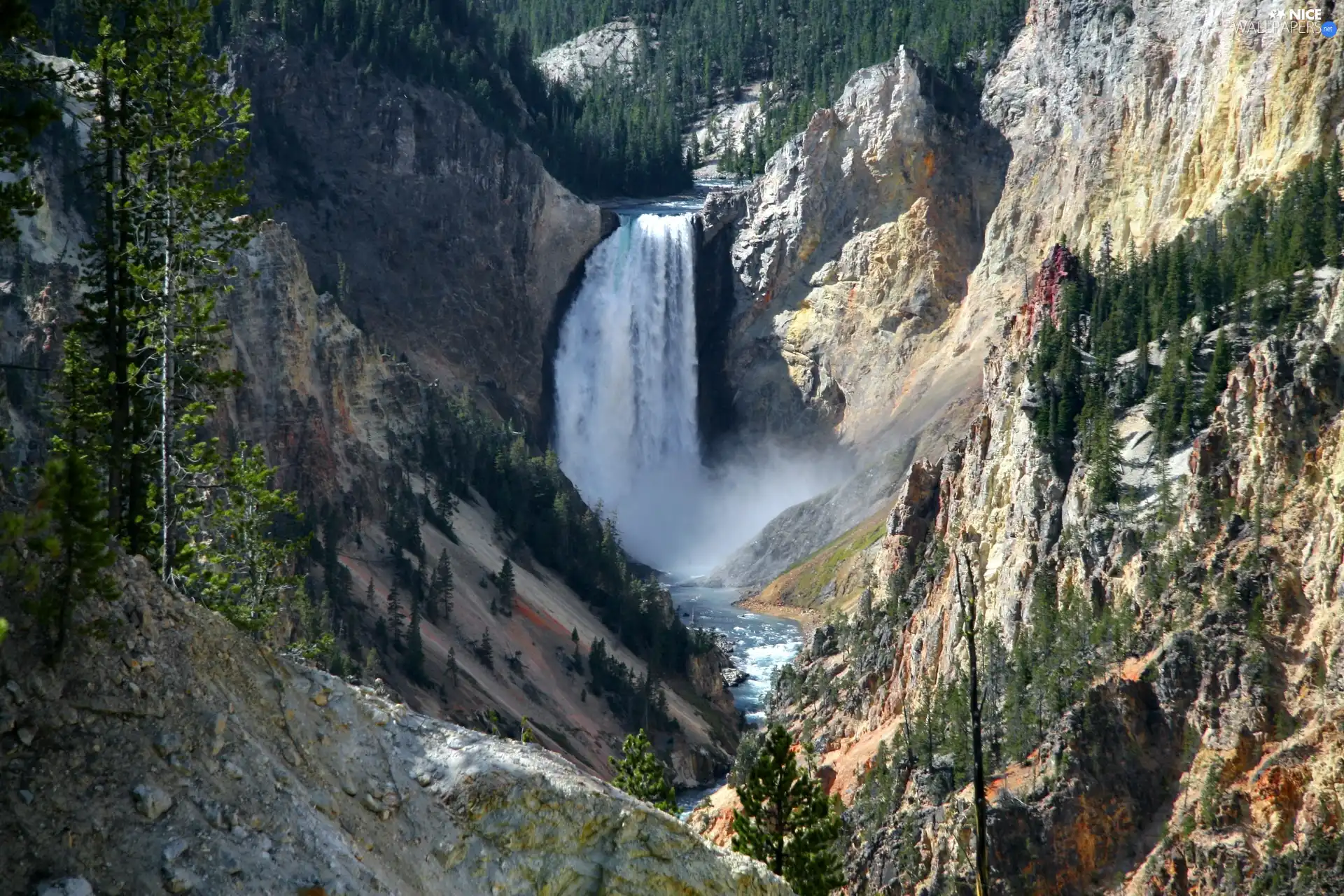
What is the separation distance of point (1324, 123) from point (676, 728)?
53.8 meters

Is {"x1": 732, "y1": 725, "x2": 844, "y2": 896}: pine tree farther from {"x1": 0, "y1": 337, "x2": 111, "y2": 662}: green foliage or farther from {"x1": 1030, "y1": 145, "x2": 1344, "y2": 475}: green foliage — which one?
{"x1": 1030, "y1": 145, "x2": 1344, "y2": 475}: green foliage

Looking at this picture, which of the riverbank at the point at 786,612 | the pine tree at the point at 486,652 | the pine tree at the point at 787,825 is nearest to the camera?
the pine tree at the point at 787,825

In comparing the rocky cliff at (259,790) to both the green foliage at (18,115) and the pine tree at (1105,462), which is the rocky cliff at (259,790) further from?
the pine tree at (1105,462)

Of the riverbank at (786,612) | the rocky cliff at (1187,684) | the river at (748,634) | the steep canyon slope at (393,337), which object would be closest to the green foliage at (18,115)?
the steep canyon slope at (393,337)

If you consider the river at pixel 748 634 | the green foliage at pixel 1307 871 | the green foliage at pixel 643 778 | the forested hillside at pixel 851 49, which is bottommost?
the river at pixel 748 634

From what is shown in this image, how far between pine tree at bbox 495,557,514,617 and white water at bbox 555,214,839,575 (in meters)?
48.4

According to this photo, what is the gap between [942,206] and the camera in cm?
12862

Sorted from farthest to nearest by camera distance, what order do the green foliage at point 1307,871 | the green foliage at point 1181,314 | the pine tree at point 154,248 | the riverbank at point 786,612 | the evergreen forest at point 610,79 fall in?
the evergreen forest at point 610,79
the riverbank at point 786,612
the green foliage at point 1181,314
the green foliage at point 1307,871
the pine tree at point 154,248

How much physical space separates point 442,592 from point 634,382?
61.5 meters

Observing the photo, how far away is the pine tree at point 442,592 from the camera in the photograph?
81.6 metres

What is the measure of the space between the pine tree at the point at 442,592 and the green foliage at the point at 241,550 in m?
53.6

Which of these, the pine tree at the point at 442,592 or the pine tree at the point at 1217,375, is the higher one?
the pine tree at the point at 1217,375

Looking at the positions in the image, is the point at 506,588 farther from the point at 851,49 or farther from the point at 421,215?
the point at 851,49

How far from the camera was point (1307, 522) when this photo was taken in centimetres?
5253
